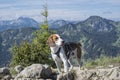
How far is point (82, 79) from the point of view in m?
14.3

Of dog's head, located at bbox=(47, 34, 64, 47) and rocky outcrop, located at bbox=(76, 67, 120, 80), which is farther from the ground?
dog's head, located at bbox=(47, 34, 64, 47)

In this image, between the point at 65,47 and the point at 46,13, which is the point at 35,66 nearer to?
the point at 65,47

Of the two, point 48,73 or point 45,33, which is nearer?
point 48,73

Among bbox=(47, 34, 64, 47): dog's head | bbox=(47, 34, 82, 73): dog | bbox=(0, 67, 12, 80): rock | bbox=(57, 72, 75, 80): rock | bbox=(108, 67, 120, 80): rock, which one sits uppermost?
bbox=(47, 34, 64, 47): dog's head

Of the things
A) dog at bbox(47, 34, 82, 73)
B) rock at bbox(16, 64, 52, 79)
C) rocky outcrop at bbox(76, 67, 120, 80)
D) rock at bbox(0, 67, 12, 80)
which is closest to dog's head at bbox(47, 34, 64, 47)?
dog at bbox(47, 34, 82, 73)

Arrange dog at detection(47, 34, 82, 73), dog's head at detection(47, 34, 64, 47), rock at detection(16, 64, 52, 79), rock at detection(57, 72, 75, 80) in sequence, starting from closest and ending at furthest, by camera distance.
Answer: dog's head at detection(47, 34, 64, 47) → dog at detection(47, 34, 82, 73) → rock at detection(57, 72, 75, 80) → rock at detection(16, 64, 52, 79)

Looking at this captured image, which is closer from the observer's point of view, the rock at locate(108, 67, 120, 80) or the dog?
the dog

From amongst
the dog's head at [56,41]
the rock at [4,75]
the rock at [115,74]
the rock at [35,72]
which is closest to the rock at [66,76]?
the rock at [35,72]

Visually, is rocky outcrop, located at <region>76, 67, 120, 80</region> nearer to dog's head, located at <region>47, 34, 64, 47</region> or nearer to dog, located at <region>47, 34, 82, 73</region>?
dog, located at <region>47, 34, 82, 73</region>

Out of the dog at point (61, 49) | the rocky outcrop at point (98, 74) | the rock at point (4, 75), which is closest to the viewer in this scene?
the dog at point (61, 49)

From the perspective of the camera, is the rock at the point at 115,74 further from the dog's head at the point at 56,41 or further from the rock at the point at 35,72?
the rock at the point at 35,72

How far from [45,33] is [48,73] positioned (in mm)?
35703

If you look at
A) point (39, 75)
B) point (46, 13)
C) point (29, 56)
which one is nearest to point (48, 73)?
point (39, 75)

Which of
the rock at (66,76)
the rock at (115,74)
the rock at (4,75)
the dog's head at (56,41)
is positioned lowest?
the rock at (4,75)
